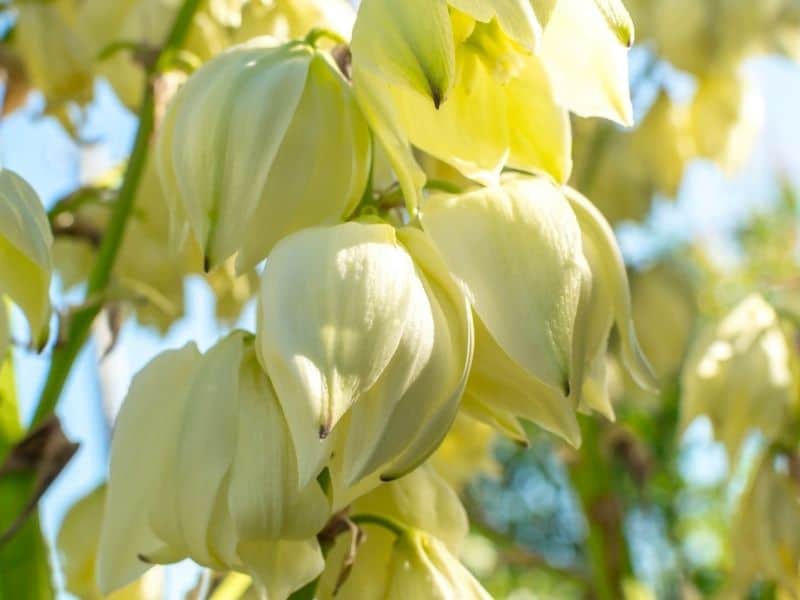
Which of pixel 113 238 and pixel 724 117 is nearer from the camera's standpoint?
pixel 113 238

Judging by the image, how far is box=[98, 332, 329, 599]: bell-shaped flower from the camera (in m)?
0.52

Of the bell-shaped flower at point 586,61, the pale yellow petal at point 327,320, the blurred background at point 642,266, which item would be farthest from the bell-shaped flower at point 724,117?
the pale yellow petal at point 327,320

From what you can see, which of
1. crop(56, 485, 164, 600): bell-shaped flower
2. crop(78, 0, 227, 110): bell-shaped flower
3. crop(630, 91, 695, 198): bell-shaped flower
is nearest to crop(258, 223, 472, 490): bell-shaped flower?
crop(56, 485, 164, 600): bell-shaped flower

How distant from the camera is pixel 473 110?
0.59m

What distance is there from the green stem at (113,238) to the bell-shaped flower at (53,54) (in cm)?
18

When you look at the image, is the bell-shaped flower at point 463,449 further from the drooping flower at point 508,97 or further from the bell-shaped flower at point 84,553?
the drooping flower at point 508,97

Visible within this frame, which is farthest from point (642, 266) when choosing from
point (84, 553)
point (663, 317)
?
point (84, 553)

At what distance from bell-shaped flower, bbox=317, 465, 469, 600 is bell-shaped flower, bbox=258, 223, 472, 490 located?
10 cm

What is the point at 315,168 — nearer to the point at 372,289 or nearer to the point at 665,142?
the point at 372,289

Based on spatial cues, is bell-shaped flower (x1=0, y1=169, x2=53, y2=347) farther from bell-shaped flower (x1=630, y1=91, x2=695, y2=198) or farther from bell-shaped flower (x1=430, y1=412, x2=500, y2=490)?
bell-shaped flower (x1=630, y1=91, x2=695, y2=198)

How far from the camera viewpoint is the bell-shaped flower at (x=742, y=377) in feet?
3.13

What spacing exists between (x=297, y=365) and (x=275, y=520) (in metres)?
0.06

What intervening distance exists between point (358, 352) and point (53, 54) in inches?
22.6

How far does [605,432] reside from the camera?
4.41 ft
